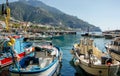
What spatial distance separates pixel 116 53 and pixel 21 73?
1954 centimetres

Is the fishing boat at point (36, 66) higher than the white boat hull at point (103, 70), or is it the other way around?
the fishing boat at point (36, 66)

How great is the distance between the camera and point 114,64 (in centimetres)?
2202

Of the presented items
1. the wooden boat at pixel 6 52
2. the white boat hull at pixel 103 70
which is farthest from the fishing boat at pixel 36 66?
the wooden boat at pixel 6 52

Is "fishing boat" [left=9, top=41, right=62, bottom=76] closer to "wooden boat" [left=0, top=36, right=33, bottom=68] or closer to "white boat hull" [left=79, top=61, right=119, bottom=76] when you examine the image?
"white boat hull" [left=79, top=61, right=119, bottom=76]

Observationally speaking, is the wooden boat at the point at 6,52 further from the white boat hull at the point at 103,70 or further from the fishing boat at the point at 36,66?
the white boat hull at the point at 103,70

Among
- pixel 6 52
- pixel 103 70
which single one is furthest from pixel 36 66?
pixel 6 52

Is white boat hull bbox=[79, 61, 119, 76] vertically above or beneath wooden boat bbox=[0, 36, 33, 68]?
beneath

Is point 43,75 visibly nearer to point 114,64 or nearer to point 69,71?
point 114,64

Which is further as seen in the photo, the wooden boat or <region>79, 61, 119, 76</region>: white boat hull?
the wooden boat

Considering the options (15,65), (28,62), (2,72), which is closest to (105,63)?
(28,62)

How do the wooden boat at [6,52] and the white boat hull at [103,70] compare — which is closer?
the white boat hull at [103,70]

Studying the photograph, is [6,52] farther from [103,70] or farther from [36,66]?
[103,70]

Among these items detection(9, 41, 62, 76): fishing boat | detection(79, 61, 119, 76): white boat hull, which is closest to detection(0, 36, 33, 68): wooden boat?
detection(9, 41, 62, 76): fishing boat

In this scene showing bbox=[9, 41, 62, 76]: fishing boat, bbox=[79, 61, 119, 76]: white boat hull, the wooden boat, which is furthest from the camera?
the wooden boat
